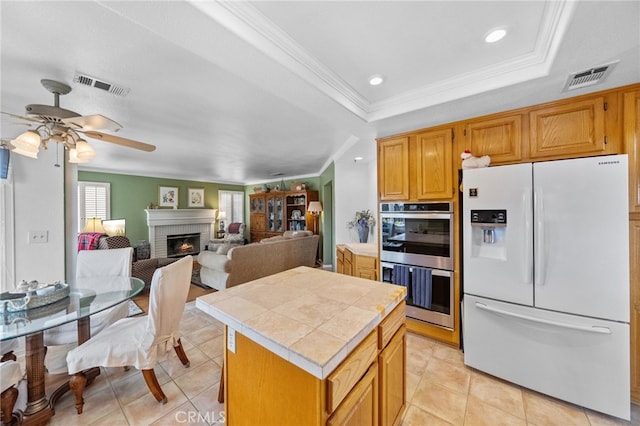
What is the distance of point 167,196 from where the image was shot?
22.0ft

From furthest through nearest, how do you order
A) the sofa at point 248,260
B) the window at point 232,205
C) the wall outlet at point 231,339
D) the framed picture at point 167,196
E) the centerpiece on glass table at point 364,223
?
the window at point 232,205 → the framed picture at point 167,196 → the centerpiece on glass table at point 364,223 → the sofa at point 248,260 → the wall outlet at point 231,339

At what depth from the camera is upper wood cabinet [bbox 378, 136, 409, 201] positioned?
2660 millimetres

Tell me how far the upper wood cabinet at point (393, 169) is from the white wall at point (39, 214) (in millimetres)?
3849

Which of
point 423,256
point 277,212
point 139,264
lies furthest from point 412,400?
point 277,212

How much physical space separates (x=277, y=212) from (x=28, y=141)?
5638mm

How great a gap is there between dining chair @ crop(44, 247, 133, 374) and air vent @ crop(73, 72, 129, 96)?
64.1 inches

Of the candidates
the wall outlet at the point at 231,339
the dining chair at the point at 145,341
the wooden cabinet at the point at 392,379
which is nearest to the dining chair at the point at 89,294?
the dining chair at the point at 145,341

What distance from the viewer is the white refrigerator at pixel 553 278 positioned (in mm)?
1555

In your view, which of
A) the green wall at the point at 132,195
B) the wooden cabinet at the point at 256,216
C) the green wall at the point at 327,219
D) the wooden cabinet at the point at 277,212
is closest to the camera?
the green wall at the point at 132,195

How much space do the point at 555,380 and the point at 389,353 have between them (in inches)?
57.2

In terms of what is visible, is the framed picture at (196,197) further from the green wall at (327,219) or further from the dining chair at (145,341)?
the dining chair at (145,341)

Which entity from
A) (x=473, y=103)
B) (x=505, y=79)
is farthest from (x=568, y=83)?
(x=473, y=103)

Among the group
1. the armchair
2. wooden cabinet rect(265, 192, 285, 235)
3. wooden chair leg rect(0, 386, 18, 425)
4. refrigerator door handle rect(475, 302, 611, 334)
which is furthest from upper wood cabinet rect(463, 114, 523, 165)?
wooden cabinet rect(265, 192, 285, 235)

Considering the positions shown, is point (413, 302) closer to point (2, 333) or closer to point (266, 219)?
point (2, 333)
